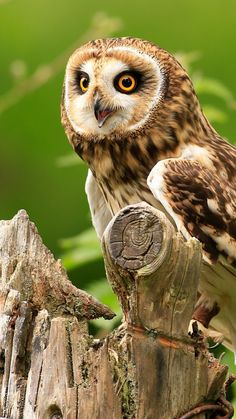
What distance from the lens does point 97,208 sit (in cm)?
414

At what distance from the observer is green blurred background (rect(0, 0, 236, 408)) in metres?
7.90

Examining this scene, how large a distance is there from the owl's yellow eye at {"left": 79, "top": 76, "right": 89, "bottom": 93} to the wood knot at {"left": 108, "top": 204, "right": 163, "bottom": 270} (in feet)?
4.33

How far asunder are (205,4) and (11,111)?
5.09ft

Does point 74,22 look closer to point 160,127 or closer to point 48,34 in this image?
point 48,34

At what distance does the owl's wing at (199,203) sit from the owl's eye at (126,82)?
29 cm

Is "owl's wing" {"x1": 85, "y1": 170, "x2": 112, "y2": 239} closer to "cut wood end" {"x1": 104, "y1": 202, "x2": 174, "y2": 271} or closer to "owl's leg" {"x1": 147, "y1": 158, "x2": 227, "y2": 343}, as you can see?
"owl's leg" {"x1": 147, "y1": 158, "x2": 227, "y2": 343}

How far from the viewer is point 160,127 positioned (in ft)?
12.9

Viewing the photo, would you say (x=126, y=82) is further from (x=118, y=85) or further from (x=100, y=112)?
(x=100, y=112)

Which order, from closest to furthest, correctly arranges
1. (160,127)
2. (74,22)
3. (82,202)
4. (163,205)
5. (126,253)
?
(126,253) < (163,205) < (160,127) < (82,202) < (74,22)

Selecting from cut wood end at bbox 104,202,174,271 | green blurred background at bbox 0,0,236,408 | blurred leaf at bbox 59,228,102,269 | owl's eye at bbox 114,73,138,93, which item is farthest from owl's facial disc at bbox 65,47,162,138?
green blurred background at bbox 0,0,236,408

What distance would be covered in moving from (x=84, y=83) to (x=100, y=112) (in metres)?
0.16

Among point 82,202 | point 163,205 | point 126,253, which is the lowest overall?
point 126,253

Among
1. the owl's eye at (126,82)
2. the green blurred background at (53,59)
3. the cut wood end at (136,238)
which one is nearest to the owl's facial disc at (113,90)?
the owl's eye at (126,82)

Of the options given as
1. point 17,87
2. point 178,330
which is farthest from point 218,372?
point 17,87
